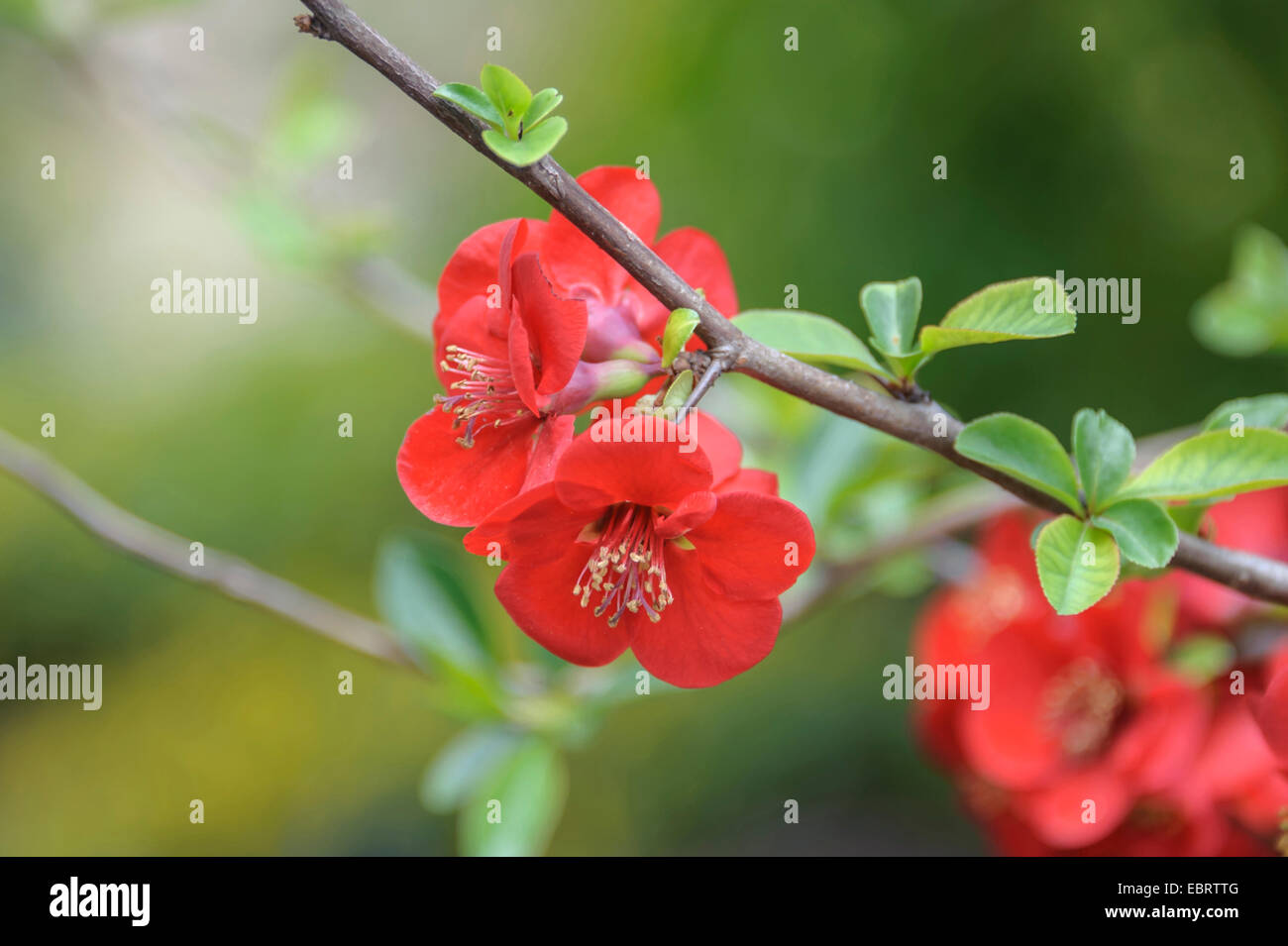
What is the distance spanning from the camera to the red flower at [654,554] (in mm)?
567

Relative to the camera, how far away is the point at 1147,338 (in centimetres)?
194

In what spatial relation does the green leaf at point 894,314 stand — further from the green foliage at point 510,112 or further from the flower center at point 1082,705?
the flower center at point 1082,705

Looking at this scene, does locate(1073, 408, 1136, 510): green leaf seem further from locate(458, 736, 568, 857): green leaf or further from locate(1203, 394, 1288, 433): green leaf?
locate(458, 736, 568, 857): green leaf

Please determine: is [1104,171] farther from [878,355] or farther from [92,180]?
[92,180]

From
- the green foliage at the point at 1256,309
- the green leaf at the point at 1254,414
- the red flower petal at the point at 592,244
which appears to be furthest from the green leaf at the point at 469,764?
the green foliage at the point at 1256,309

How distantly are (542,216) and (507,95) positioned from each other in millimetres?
1676

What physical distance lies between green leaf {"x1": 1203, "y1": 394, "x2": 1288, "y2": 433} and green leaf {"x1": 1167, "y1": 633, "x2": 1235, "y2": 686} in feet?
0.99

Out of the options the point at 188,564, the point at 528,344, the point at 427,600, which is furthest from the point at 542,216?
the point at 528,344

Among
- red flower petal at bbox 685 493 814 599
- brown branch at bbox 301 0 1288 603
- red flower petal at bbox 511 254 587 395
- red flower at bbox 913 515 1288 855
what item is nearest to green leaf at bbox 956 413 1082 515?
brown branch at bbox 301 0 1288 603

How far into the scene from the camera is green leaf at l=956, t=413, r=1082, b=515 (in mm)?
619

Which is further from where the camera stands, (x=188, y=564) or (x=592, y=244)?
(x=188, y=564)

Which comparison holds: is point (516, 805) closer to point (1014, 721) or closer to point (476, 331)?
point (1014, 721)

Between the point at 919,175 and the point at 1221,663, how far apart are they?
54.5 inches

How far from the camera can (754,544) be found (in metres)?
0.61
